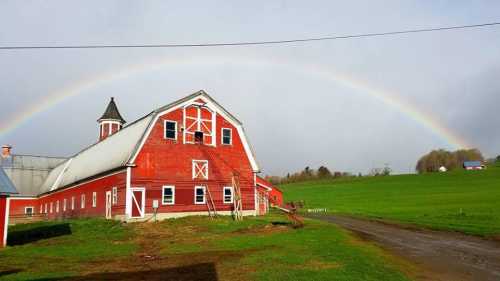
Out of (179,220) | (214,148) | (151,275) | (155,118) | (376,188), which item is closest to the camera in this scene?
(151,275)

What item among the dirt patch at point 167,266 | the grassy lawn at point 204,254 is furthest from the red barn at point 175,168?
the dirt patch at point 167,266

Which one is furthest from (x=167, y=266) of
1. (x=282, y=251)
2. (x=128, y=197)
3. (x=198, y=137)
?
(x=198, y=137)

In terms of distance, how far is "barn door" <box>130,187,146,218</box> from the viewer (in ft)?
97.3

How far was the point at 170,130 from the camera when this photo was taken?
3241cm

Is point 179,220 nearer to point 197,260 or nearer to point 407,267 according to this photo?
point 197,260

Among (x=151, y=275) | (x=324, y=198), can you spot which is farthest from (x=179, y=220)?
(x=324, y=198)

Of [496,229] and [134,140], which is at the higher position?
[134,140]

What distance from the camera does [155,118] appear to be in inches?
1243

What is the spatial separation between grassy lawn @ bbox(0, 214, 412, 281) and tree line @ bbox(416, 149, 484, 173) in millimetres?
131135

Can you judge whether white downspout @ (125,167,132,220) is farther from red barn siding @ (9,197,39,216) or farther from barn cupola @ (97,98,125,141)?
red barn siding @ (9,197,39,216)

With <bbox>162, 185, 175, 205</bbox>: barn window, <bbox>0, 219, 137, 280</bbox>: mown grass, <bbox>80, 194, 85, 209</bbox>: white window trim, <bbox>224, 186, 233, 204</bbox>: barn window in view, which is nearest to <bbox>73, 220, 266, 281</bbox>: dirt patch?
<bbox>0, 219, 137, 280</bbox>: mown grass

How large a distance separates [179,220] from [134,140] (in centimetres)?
693

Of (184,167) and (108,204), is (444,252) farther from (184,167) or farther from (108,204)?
(108,204)

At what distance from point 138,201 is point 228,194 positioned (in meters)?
7.59
